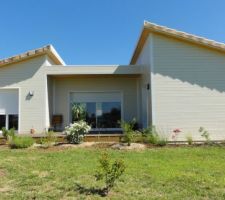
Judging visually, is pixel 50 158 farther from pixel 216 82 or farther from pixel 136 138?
pixel 216 82

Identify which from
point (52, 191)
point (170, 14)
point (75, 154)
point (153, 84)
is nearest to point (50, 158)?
point (75, 154)

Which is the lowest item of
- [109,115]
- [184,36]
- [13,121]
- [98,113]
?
[13,121]

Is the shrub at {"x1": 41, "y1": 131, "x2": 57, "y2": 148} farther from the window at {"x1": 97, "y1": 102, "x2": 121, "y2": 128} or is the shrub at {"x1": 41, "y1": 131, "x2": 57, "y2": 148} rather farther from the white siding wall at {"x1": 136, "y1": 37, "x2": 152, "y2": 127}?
the window at {"x1": 97, "y1": 102, "x2": 121, "y2": 128}

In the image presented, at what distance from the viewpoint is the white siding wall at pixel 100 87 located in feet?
64.3

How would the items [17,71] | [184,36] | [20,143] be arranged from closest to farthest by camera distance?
[20,143] → [184,36] → [17,71]

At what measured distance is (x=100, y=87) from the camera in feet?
64.5

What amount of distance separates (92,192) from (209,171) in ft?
11.9

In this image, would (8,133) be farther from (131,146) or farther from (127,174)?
(127,174)

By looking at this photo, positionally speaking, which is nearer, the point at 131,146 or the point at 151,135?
the point at 131,146

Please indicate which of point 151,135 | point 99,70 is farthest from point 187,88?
point 99,70

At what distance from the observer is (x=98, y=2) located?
1898 centimetres

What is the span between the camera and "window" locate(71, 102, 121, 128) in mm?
19688

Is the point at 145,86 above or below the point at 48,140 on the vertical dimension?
above

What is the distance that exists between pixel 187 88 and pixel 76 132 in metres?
5.79
